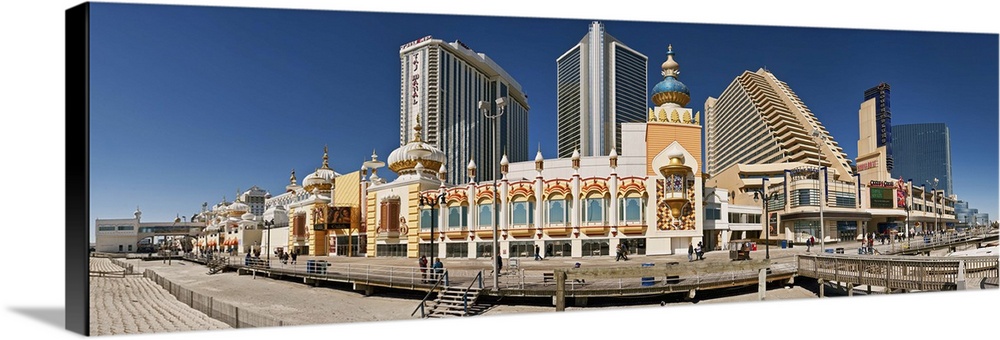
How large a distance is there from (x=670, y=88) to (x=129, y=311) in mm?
10498

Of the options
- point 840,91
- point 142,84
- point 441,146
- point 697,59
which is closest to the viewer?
point 142,84

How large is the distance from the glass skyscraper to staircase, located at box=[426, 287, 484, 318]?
9.99 metres

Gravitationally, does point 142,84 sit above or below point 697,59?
below

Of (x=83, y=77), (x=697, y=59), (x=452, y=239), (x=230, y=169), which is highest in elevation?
(x=697, y=59)

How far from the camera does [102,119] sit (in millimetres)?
10156

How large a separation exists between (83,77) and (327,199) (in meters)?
6.54

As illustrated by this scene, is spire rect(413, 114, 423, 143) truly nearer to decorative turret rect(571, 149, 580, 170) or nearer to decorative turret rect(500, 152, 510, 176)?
decorative turret rect(500, 152, 510, 176)

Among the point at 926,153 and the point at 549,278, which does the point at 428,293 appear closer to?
the point at 549,278

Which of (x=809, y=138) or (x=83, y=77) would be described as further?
(x=809, y=138)

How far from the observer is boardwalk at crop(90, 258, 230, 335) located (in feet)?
33.5

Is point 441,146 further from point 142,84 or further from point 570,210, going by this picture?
point 142,84

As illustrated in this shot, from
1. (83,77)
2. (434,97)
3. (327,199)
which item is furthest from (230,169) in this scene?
(434,97)

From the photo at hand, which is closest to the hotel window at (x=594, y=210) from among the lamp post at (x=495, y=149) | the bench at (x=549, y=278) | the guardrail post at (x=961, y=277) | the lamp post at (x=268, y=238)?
the bench at (x=549, y=278)

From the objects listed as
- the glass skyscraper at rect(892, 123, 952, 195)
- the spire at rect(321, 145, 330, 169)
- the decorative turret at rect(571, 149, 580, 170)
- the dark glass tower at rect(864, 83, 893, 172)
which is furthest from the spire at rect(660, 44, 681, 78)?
the spire at rect(321, 145, 330, 169)
